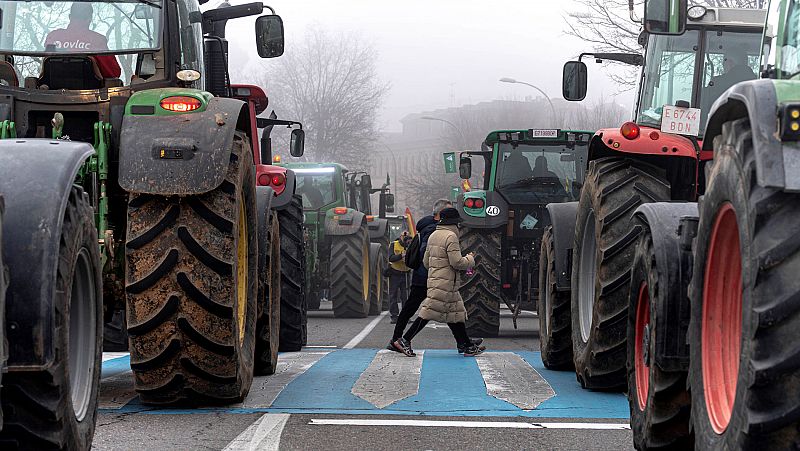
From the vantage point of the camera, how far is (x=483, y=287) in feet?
51.9

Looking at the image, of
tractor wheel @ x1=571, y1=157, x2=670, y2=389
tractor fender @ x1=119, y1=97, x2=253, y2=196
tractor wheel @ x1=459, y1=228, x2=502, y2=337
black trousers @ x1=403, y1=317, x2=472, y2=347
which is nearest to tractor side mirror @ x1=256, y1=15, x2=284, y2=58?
tractor fender @ x1=119, y1=97, x2=253, y2=196

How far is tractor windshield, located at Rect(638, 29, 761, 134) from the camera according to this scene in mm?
9695

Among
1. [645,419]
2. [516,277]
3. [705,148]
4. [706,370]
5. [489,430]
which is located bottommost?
[516,277]

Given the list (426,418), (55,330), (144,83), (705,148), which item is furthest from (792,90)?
(144,83)

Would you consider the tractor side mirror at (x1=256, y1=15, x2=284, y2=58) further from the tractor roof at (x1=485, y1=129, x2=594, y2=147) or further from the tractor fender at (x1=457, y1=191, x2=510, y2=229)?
the tractor roof at (x1=485, y1=129, x2=594, y2=147)

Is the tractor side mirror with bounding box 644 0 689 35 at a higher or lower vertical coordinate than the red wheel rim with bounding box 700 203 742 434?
higher

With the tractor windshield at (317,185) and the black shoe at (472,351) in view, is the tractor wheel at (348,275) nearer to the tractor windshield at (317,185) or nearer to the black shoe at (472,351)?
the tractor windshield at (317,185)

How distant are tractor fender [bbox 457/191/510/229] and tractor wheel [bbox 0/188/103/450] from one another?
1098 cm

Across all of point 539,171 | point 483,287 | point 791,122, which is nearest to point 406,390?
point 791,122

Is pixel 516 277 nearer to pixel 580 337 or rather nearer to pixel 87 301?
pixel 580 337

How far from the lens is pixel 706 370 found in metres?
4.79

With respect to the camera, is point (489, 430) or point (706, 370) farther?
point (489, 430)

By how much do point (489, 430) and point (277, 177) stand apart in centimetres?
500

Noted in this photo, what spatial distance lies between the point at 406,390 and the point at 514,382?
1.04m
